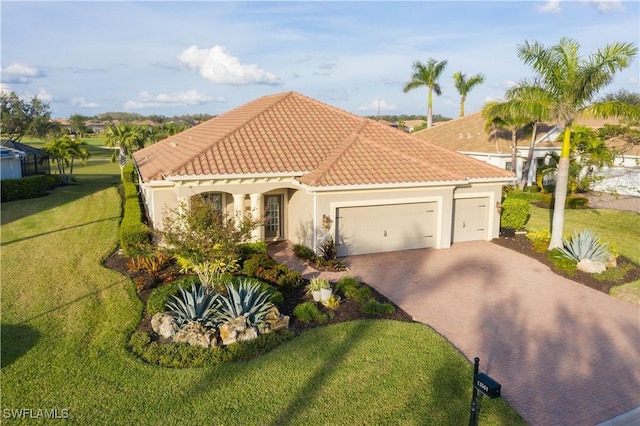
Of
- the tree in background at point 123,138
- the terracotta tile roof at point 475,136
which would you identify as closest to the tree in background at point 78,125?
the tree in background at point 123,138

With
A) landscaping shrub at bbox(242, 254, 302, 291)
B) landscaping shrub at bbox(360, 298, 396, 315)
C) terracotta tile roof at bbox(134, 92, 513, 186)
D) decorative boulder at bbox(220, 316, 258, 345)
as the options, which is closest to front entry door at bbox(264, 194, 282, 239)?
terracotta tile roof at bbox(134, 92, 513, 186)

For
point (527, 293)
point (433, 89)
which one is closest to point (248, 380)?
point (527, 293)

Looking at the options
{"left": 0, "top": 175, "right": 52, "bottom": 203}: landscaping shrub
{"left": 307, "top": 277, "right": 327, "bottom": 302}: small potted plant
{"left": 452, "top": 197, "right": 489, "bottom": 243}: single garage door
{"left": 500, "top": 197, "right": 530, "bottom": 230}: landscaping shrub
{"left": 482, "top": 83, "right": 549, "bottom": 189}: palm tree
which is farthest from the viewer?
{"left": 0, "top": 175, "right": 52, "bottom": 203}: landscaping shrub

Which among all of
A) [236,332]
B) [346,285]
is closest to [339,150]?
[346,285]

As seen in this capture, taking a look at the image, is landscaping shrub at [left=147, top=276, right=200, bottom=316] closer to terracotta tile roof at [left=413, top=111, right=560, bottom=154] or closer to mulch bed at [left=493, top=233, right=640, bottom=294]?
mulch bed at [left=493, top=233, right=640, bottom=294]

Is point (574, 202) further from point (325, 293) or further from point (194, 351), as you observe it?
point (194, 351)
